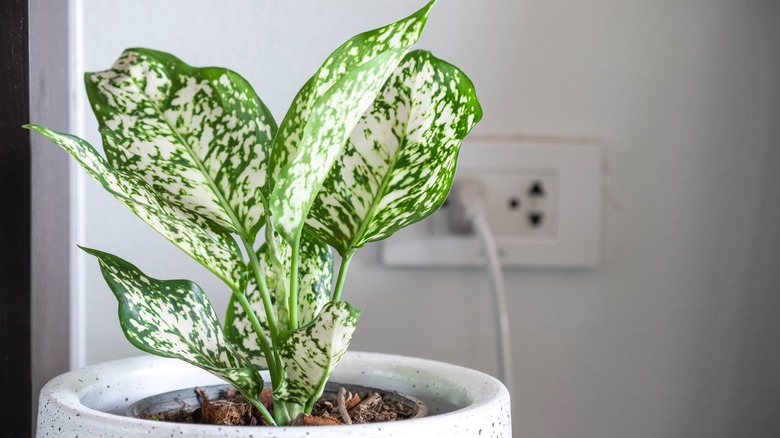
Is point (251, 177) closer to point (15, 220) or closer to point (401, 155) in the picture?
point (401, 155)

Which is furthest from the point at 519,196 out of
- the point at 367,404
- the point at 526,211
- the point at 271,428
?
the point at 271,428

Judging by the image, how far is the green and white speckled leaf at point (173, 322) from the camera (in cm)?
40

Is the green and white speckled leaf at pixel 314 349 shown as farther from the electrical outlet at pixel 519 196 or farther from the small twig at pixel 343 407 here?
the electrical outlet at pixel 519 196

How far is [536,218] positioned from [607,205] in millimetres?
75

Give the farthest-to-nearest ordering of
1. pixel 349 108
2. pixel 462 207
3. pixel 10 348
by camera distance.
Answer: pixel 462 207, pixel 10 348, pixel 349 108

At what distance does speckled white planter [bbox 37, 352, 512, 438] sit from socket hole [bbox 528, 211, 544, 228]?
28 cm

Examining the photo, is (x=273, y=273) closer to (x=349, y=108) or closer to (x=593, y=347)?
(x=349, y=108)

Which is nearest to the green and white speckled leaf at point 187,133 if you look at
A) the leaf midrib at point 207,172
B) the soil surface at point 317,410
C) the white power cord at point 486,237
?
the leaf midrib at point 207,172

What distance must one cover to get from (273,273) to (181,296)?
53 millimetres


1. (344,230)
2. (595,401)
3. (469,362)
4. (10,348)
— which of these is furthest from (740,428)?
(10,348)

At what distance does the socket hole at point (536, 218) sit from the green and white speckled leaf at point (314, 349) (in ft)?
1.28

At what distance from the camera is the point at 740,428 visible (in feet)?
2.62

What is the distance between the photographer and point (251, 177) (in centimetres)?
44

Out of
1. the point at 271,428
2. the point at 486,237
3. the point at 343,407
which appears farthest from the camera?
the point at 486,237
